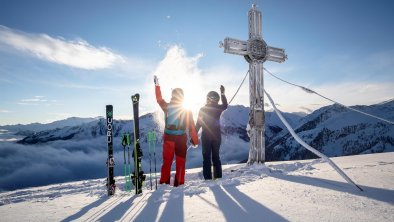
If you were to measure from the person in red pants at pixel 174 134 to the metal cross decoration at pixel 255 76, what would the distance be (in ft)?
9.80

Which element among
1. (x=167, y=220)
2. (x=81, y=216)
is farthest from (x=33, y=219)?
(x=167, y=220)

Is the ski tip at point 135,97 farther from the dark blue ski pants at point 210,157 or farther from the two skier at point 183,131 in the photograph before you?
the dark blue ski pants at point 210,157

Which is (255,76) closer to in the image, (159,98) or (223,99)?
(223,99)

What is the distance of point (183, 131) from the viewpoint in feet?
23.5

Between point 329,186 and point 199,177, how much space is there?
397 cm

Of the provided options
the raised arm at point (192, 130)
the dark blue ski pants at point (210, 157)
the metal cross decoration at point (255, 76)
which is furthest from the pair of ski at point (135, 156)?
the metal cross decoration at point (255, 76)

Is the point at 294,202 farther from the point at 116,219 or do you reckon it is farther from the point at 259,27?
the point at 259,27

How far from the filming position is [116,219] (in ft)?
12.5

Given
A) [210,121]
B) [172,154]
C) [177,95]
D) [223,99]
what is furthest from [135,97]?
[223,99]

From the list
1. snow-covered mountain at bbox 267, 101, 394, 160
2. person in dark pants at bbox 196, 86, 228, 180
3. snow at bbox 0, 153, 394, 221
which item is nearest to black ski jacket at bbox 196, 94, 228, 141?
person in dark pants at bbox 196, 86, 228, 180

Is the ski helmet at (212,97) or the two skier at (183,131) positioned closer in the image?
the two skier at (183,131)

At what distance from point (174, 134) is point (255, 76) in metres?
3.92

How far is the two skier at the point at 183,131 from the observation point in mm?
6938

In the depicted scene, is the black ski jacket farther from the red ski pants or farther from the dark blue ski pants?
the red ski pants
